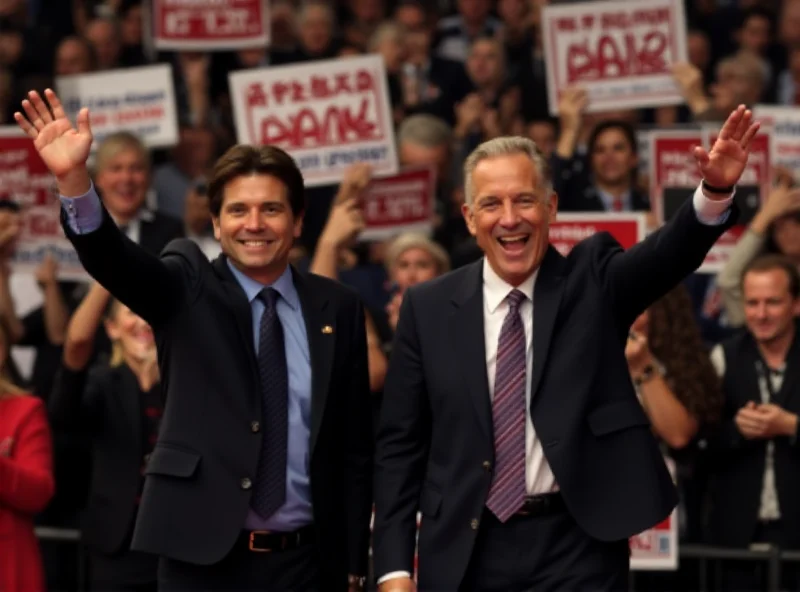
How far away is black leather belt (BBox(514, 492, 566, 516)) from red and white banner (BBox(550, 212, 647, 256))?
310cm

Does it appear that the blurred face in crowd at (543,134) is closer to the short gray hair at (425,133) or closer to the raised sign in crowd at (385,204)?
the raised sign in crowd at (385,204)

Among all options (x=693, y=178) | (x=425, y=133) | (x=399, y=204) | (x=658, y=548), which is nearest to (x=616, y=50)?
(x=425, y=133)

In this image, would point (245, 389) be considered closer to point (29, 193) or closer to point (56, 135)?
point (56, 135)

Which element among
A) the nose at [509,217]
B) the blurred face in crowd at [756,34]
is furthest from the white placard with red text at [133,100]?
the nose at [509,217]

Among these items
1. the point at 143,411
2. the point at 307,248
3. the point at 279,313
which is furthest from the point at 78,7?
the point at 279,313

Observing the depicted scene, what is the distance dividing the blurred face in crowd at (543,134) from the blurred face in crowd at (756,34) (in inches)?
114

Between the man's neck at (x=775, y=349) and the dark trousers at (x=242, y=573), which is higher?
the man's neck at (x=775, y=349)

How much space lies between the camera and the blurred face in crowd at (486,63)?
14.2 metres

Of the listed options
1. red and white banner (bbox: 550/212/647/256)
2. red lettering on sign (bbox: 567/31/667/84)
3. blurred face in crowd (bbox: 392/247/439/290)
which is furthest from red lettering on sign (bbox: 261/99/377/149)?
red and white banner (bbox: 550/212/647/256)

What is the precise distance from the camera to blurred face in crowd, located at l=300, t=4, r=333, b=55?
14.6 metres

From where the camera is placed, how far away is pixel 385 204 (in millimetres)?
→ 10938

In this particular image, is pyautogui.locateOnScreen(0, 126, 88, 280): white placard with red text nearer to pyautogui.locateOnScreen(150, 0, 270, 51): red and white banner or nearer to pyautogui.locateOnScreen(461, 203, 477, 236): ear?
pyautogui.locateOnScreen(150, 0, 270, 51): red and white banner

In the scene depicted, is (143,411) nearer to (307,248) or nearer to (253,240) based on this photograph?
(253,240)

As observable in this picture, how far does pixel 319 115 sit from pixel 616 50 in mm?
2090
